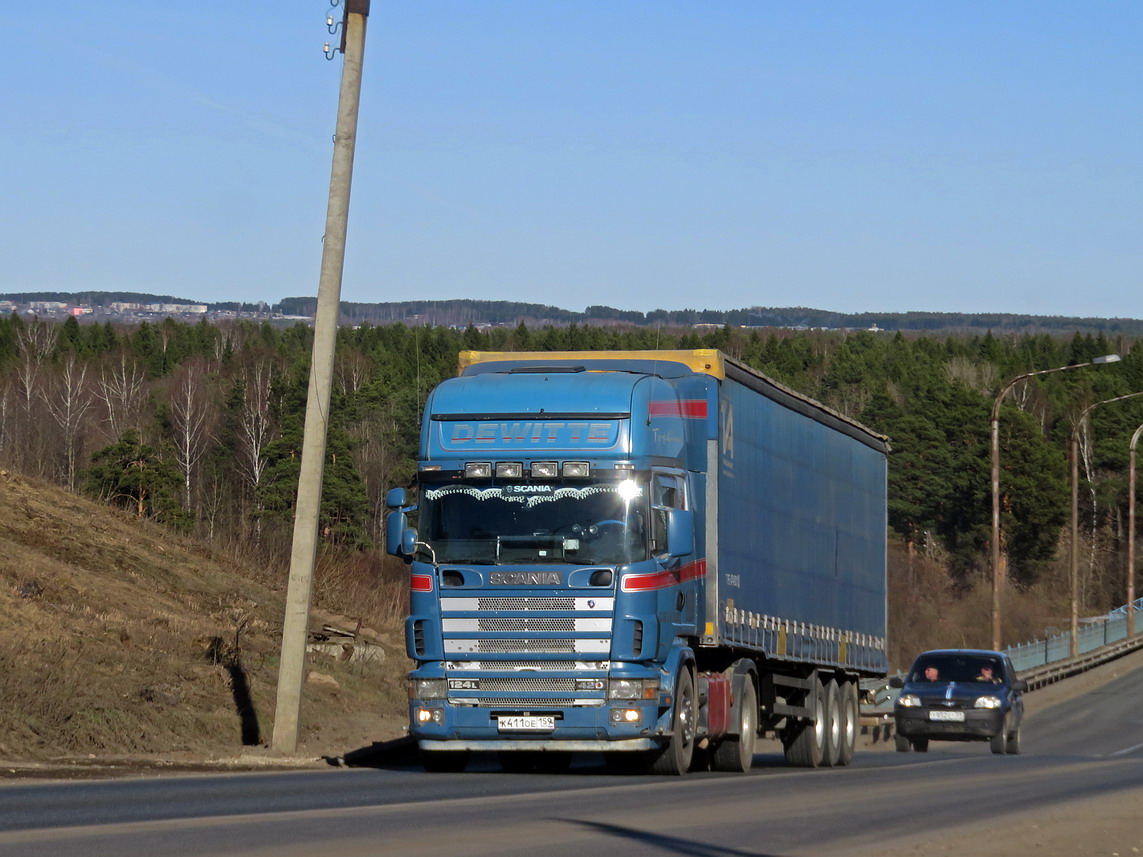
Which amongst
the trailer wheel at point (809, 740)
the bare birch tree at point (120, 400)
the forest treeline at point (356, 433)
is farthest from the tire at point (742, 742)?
the bare birch tree at point (120, 400)

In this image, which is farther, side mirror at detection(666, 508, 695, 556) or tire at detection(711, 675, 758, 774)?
tire at detection(711, 675, 758, 774)

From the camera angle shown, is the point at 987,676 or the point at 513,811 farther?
the point at 987,676

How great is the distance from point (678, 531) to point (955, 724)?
1633 centimetres

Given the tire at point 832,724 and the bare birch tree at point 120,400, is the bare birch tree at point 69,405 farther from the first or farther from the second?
the tire at point 832,724

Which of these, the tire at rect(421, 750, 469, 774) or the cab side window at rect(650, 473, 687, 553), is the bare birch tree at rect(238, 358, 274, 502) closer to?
the tire at rect(421, 750, 469, 774)

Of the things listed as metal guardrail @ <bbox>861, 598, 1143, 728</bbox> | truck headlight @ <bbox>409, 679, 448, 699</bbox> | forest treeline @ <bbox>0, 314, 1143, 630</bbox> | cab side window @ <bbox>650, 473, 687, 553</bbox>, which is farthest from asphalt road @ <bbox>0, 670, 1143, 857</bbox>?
forest treeline @ <bbox>0, 314, 1143, 630</bbox>

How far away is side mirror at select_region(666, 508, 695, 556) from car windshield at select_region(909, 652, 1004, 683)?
16629mm

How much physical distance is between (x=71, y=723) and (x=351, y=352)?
123 meters

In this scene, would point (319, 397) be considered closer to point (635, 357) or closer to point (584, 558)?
point (635, 357)

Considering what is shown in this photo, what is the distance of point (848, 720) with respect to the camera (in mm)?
24531

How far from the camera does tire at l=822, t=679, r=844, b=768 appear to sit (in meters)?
23.2

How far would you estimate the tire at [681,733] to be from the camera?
1717 cm

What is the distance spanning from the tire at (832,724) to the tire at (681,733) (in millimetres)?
5901

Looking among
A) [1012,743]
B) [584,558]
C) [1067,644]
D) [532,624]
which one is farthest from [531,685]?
[1067,644]
